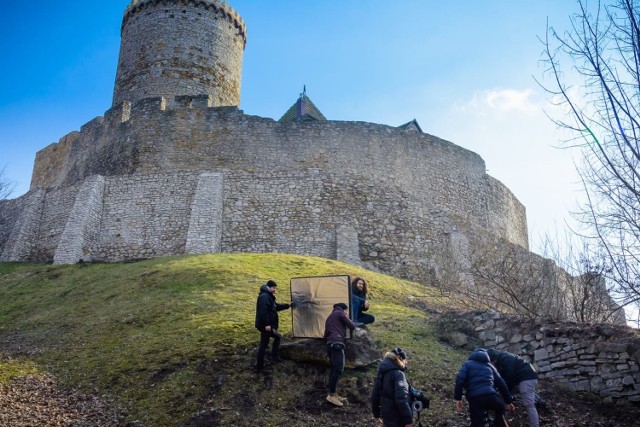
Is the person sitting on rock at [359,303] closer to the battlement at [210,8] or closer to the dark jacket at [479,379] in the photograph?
the dark jacket at [479,379]

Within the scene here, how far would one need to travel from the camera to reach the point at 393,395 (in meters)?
8.12

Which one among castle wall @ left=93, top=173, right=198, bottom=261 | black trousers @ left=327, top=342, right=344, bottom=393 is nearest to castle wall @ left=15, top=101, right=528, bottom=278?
castle wall @ left=93, top=173, right=198, bottom=261

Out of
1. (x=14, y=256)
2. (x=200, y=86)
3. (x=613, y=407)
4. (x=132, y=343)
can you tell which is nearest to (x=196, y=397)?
(x=132, y=343)

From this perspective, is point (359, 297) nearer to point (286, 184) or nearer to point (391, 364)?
point (391, 364)

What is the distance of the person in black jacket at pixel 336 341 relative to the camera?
376 inches

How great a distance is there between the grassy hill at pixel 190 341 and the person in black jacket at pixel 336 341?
9.7 inches

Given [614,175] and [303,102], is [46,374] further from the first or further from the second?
[303,102]

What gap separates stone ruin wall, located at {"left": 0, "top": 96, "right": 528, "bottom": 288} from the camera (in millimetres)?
22469

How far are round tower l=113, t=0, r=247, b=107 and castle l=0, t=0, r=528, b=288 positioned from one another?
3.56m

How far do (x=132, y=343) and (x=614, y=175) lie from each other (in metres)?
9.19

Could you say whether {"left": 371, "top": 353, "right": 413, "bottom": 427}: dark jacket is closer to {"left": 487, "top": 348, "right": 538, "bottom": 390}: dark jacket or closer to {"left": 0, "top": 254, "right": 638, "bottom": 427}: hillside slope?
{"left": 0, "top": 254, "right": 638, "bottom": 427}: hillside slope

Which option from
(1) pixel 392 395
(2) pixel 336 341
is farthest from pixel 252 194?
(1) pixel 392 395

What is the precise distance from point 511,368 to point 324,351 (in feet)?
10.2

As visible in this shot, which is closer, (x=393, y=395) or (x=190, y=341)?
(x=393, y=395)
